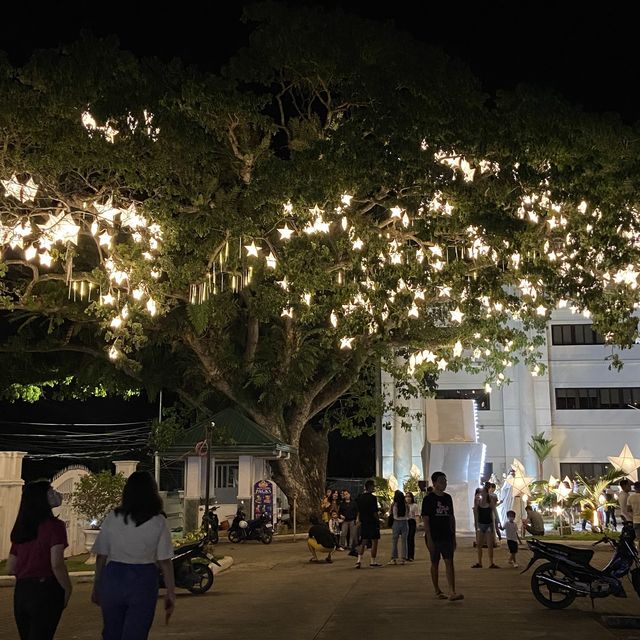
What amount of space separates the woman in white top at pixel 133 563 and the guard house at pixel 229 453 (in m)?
17.1

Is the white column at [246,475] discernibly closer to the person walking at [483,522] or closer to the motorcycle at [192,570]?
the person walking at [483,522]

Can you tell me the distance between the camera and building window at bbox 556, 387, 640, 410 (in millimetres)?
36625

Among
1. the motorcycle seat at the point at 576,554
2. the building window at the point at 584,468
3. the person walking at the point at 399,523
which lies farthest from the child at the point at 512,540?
the building window at the point at 584,468

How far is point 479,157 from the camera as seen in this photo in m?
15.3

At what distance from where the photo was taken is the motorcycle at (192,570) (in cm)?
1138

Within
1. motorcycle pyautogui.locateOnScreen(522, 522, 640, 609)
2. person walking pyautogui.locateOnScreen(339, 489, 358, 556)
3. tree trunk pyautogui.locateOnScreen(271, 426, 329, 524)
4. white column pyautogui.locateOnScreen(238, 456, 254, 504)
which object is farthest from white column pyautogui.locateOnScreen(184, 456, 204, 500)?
motorcycle pyautogui.locateOnScreen(522, 522, 640, 609)

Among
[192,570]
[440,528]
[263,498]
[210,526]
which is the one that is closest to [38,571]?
[440,528]

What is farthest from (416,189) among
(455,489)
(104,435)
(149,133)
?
(104,435)

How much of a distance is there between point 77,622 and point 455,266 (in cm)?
1066

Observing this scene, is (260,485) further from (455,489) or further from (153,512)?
(153,512)

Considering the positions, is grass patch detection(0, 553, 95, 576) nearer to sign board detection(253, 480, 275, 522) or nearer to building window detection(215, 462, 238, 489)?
sign board detection(253, 480, 275, 522)

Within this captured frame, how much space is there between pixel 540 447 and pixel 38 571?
107 ft

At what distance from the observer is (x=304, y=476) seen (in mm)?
26594

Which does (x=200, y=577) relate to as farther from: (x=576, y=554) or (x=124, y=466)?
(x=124, y=466)
